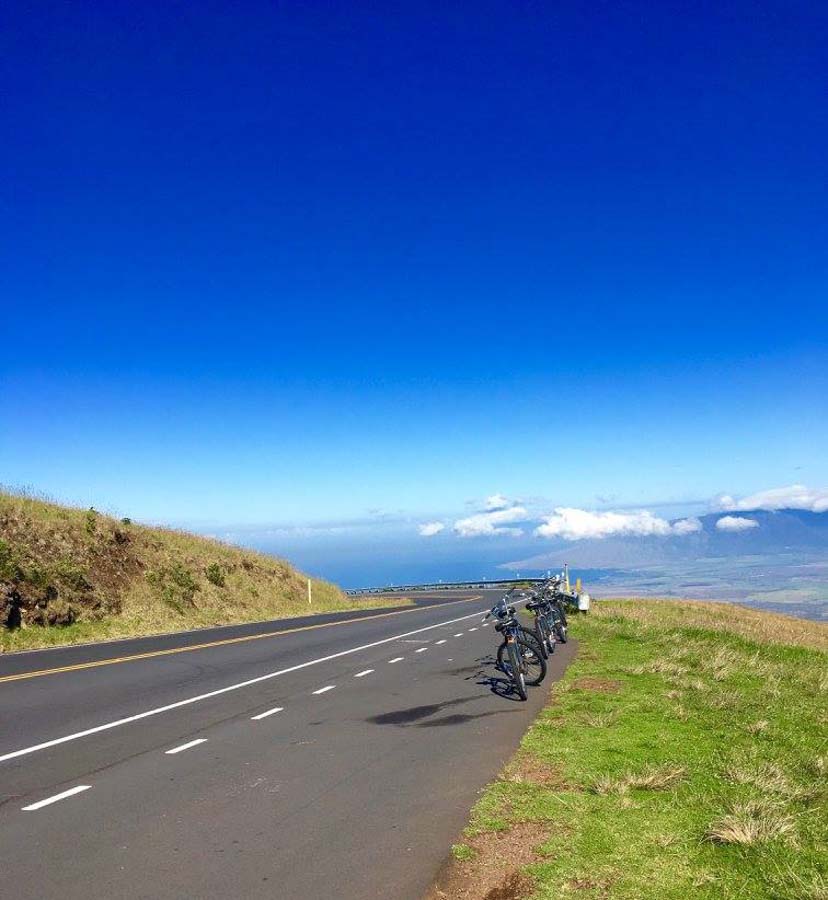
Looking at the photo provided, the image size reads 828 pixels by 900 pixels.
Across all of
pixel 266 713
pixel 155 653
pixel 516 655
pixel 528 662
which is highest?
pixel 516 655

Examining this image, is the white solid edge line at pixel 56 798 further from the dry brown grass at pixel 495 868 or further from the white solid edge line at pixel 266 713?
the dry brown grass at pixel 495 868

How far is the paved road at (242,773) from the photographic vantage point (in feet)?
17.3

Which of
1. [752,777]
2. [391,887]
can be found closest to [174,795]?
[391,887]

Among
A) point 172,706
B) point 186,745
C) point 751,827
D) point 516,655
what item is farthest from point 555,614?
point 751,827

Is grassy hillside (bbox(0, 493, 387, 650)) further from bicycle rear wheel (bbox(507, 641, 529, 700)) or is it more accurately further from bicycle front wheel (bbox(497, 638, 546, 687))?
bicycle rear wheel (bbox(507, 641, 529, 700))

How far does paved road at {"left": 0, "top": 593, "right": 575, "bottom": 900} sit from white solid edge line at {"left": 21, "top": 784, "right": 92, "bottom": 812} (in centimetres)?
3

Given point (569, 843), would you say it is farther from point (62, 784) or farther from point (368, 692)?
point (368, 692)

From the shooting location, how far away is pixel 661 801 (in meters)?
6.18

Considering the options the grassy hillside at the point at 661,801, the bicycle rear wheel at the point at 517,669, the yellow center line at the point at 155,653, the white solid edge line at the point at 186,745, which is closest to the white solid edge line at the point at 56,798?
the white solid edge line at the point at 186,745

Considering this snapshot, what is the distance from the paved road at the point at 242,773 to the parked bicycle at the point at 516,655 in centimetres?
41

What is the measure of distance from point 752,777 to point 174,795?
214 inches

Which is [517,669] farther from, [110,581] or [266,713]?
[110,581]

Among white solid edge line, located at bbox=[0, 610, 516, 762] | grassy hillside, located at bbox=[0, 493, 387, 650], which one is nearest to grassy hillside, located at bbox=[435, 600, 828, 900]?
white solid edge line, located at bbox=[0, 610, 516, 762]

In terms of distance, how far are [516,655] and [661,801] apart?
5618 mm
